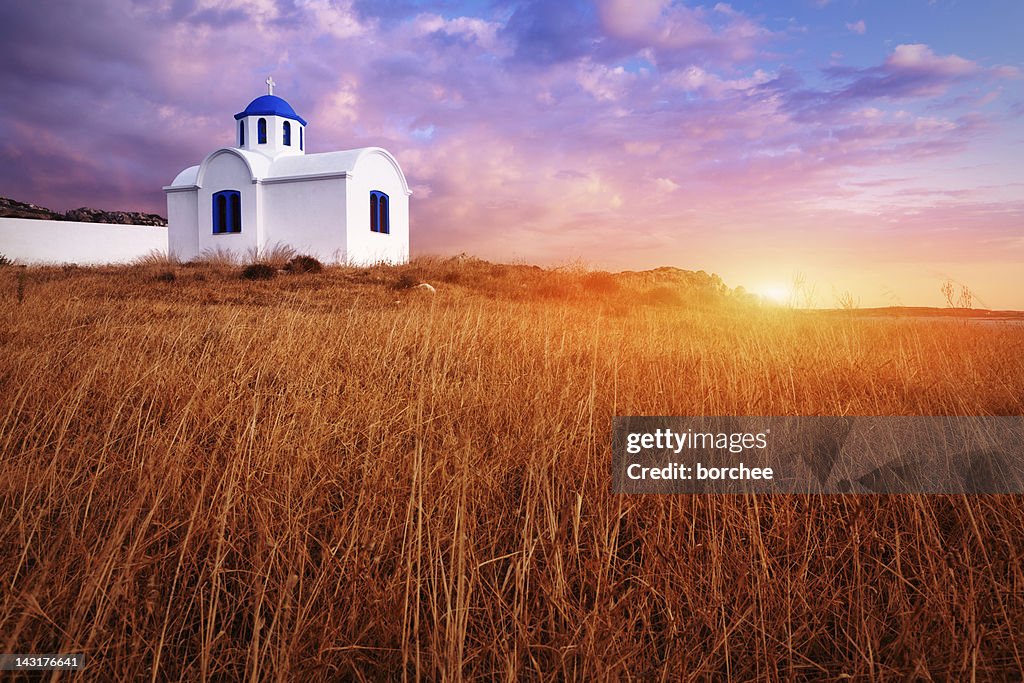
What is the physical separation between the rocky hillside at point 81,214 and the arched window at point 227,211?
818 inches

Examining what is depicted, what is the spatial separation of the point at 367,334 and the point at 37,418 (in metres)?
2.68

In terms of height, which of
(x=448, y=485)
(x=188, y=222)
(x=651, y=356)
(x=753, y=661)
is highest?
(x=188, y=222)

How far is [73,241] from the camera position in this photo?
1040 inches

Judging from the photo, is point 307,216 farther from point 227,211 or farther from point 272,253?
point 227,211

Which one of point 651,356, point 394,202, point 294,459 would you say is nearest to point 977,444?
point 651,356

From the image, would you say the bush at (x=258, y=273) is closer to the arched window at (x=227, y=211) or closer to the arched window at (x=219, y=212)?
the arched window at (x=227, y=211)

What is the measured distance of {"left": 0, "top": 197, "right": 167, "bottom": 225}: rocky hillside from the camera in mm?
33441

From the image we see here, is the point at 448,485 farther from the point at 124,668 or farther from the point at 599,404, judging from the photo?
the point at 599,404

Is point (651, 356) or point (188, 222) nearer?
point (651, 356)

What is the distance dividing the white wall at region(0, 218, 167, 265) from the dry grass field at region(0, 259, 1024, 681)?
2424 cm

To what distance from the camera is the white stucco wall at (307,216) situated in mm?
18844

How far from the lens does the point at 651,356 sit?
4590 millimetres

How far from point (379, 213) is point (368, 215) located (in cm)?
90

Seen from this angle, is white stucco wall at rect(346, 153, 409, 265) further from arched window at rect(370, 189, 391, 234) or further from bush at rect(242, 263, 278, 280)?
bush at rect(242, 263, 278, 280)
